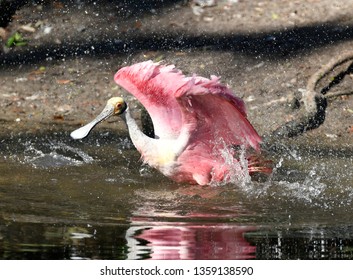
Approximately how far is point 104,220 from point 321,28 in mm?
4694

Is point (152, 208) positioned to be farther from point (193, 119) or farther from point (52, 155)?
point (52, 155)

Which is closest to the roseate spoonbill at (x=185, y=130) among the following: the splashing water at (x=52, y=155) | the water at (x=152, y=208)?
the water at (x=152, y=208)

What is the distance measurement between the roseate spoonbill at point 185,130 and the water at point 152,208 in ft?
0.49

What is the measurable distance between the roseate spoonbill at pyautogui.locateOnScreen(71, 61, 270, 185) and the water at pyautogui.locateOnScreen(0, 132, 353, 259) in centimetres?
15

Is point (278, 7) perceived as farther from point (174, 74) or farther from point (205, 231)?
point (205, 231)

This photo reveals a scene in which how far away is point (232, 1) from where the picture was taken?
10.5 metres

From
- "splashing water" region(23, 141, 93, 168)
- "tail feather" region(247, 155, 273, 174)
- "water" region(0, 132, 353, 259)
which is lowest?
"water" region(0, 132, 353, 259)

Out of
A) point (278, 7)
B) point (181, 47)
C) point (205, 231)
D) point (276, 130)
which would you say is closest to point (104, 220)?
point (205, 231)

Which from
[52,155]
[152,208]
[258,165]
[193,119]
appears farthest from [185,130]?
[52,155]

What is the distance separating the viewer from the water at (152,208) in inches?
212

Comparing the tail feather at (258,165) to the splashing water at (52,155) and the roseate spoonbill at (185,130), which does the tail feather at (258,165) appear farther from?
the splashing water at (52,155)

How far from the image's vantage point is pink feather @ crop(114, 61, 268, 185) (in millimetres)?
6941

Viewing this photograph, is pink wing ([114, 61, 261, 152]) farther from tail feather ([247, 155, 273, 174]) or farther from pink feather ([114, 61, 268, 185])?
tail feather ([247, 155, 273, 174])

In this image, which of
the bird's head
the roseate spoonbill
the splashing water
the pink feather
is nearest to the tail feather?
the roseate spoonbill
